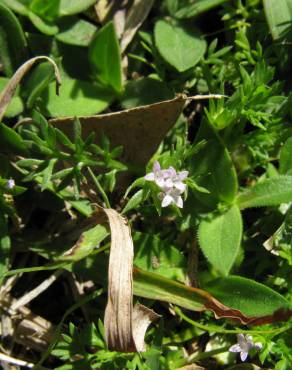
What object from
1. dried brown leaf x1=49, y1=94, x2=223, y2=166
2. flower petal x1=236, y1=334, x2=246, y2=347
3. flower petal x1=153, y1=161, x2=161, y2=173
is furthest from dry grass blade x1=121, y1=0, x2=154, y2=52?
flower petal x1=236, y1=334, x2=246, y2=347

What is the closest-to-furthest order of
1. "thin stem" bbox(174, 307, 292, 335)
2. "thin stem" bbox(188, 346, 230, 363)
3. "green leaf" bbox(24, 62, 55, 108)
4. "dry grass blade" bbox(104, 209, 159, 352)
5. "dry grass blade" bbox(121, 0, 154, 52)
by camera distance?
"dry grass blade" bbox(104, 209, 159, 352) < "thin stem" bbox(174, 307, 292, 335) < "thin stem" bbox(188, 346, 230, 363) < "green leaf" bbox(24, 62, 55, 108) < "dry grass blade" bbox(121, 0, 154, 52)

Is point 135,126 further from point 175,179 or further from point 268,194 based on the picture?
point 268,194

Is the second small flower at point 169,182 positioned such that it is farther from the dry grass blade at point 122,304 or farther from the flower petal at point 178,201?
the dry grass blade at point 122,304

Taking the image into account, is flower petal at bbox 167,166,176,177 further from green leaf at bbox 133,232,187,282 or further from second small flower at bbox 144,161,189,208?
green leaf at bbox 133,232,187,282

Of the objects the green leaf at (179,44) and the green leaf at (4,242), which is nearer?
the green leaf at (4,242)

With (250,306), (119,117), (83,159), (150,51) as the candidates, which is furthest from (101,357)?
(150,51)

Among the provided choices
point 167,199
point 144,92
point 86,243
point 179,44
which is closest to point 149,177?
point 167,199

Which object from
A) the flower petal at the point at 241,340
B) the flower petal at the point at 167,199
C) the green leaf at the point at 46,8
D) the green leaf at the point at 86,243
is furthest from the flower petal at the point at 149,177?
the green leaf at the point at 46,8
